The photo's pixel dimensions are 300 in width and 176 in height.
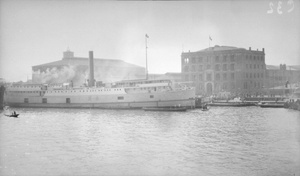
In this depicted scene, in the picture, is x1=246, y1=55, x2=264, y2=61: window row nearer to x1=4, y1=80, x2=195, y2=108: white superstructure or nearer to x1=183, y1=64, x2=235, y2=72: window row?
x1=183, y1=64, x2=235, y2=72: window row

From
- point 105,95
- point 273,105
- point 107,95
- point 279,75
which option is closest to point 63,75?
point 105,95

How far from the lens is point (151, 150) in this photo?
430 inches

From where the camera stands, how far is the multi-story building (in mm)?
35938

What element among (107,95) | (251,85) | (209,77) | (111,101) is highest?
(209,77)

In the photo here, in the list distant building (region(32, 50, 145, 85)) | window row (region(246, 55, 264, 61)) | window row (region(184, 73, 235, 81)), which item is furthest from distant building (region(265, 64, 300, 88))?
distant building (region(32, 50, 145, 85))

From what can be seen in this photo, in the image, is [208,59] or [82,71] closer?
[82,71]

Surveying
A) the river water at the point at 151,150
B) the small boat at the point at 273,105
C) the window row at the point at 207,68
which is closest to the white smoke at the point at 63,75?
the window row at the point at 207,68

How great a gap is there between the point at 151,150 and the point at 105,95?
1942 centimetres

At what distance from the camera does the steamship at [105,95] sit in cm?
2786

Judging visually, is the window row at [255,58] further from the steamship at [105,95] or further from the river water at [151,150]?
the river water at [151,150]

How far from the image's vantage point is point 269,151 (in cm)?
1076

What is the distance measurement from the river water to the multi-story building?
67.4 feet

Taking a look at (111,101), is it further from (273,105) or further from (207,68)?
(207,68)

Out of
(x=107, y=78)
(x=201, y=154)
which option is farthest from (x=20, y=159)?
(x=107, y=78)
